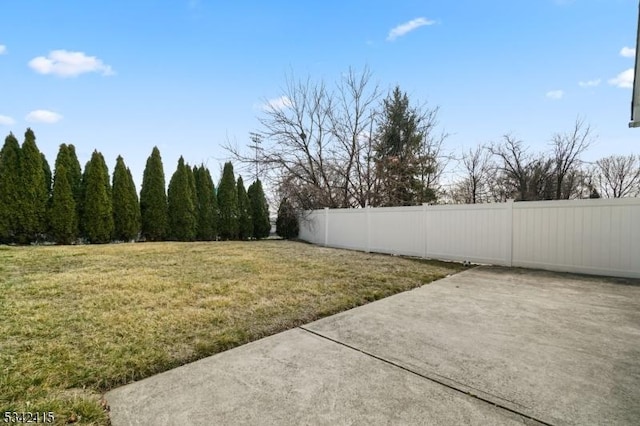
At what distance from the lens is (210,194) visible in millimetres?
12180

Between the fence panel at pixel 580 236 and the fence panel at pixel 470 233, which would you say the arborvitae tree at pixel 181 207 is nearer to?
the fence panel at pixel 470 233

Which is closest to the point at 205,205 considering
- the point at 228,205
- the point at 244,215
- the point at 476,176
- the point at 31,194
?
the point at 228,205

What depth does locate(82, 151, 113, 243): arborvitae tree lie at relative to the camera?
9453mm

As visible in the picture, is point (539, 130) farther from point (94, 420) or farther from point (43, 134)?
point (43, 134)

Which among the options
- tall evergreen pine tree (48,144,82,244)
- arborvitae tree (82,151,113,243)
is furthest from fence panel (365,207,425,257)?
tall evergreen pine tree (48,144,82,244)

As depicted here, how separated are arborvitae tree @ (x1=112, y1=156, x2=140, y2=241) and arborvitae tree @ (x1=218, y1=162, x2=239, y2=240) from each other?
3.03m

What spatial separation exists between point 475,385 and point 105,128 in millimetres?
11084

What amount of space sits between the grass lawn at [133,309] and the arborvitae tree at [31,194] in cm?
297

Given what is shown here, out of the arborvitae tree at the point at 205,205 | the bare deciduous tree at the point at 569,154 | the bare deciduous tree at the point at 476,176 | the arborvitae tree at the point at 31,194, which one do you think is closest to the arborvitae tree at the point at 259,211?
the arborvitae tree at the point at 205,205

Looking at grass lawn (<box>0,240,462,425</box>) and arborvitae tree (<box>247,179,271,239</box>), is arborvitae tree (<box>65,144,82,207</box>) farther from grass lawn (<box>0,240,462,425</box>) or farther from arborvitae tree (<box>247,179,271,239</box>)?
arborvitae tree (<box>247,179,271,239</box>)

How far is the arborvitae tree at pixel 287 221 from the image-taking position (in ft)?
42.7

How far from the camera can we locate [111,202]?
9.92m

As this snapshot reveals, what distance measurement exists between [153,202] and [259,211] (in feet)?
13.9

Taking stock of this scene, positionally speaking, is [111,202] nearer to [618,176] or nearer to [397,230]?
[397,230]
